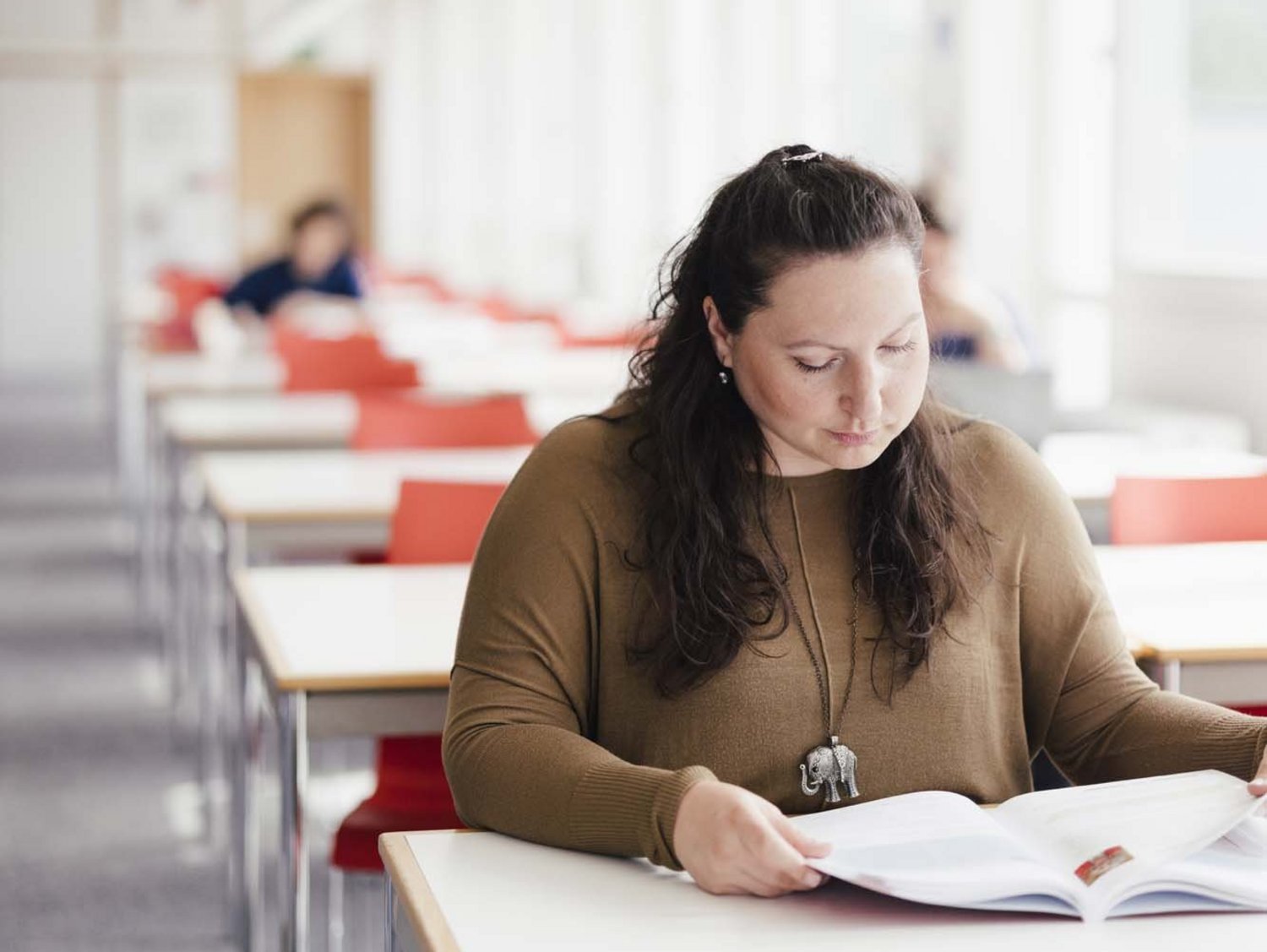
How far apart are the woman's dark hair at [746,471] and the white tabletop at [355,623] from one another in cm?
52

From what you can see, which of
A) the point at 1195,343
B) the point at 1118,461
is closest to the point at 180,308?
the point at 1195,343

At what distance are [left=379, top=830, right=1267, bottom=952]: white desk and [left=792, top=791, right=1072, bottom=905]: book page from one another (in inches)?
1.2

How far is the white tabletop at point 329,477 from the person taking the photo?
3268 mm

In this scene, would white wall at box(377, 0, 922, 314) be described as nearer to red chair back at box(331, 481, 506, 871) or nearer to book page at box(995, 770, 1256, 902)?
red chair back at box(331, 481, 506, 871)

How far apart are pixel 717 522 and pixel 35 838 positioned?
2604 mm

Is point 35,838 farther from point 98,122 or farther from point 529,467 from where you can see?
point 98,122

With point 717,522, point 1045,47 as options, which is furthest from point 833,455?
point 1045,47

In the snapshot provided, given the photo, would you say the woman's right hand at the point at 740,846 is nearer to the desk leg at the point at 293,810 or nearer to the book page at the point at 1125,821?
the book page at the point at 1125,821

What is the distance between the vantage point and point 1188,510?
2.90 metres

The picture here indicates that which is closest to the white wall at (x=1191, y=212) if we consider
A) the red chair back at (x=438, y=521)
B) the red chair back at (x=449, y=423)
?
the red chair back at (x=449, y=423)

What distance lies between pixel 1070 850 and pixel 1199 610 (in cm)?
104

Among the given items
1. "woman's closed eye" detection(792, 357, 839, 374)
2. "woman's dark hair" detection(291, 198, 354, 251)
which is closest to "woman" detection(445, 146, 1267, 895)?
"woman's closed eye" detection(792, 357, 839, 374)

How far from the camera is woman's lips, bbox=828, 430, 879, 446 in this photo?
164cm

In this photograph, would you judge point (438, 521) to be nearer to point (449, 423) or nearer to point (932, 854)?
point (449, 423)
